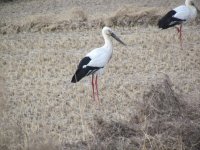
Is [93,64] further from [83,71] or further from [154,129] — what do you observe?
[154,129]

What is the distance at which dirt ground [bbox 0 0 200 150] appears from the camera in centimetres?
478

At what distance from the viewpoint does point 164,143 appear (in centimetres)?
460

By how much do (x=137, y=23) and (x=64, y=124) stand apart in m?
7.14

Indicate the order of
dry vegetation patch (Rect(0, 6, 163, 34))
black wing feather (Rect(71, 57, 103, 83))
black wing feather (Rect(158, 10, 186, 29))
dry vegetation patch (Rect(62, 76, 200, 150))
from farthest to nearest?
dry vegetation patch (Rect(0, 6, 163, 34)) → black wing feather (Rect(158, 10, 186, 29)) → black wing feather (Rect(71, 57, 103, 83)) → dry vegetation patch (Rect(62, 76, 200, 150))

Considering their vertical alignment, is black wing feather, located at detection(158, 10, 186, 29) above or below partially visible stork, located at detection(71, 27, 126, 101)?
above

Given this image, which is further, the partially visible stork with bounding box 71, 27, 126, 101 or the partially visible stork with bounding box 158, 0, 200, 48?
the partially visible stork with bounding box 158, 0, 200, 48

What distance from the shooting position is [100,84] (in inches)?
320

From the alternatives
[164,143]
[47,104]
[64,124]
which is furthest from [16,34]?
[164,143]

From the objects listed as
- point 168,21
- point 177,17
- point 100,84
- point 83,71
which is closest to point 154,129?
point 83,71

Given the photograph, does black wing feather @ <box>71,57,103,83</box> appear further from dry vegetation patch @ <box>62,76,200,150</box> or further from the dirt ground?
dry vegetation patch @ <box>62,76,200,150</box>

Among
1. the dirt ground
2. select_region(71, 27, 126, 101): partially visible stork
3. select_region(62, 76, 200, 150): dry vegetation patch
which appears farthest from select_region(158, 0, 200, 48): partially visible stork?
select_region(62, 76, 200, 150): dry vegetation patch

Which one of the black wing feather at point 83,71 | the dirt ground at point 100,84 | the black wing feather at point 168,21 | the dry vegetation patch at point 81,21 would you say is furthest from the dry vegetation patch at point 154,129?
the dry vegetation patch at point 81,21

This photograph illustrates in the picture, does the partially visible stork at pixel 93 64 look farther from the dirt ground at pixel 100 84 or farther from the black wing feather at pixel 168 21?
the black wing feather at pixel 168 21

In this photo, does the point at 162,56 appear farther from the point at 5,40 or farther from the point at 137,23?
the point at 5,40
